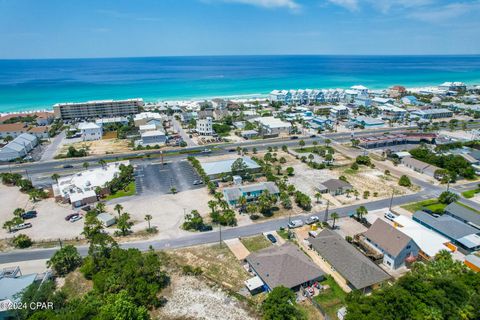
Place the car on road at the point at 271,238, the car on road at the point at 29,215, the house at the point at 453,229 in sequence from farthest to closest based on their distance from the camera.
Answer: the car on road at the point at 29,215 < the car on road at the point at 271,238 < the house at the point at 453,229

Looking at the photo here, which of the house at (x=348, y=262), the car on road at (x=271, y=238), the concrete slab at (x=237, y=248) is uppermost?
the house at (x=348, y=262)

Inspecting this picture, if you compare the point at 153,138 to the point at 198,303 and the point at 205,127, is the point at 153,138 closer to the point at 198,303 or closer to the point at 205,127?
the point at 205,127

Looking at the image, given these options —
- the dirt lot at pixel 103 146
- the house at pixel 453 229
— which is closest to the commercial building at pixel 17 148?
the dirt lot at pixel 103 146

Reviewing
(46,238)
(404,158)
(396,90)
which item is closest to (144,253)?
(46,238)

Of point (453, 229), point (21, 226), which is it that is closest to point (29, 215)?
point (21, 226)

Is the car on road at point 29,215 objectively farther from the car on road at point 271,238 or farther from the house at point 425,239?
the house at point 425,239

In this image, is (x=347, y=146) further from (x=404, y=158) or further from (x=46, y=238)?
(x=46, y=238)
